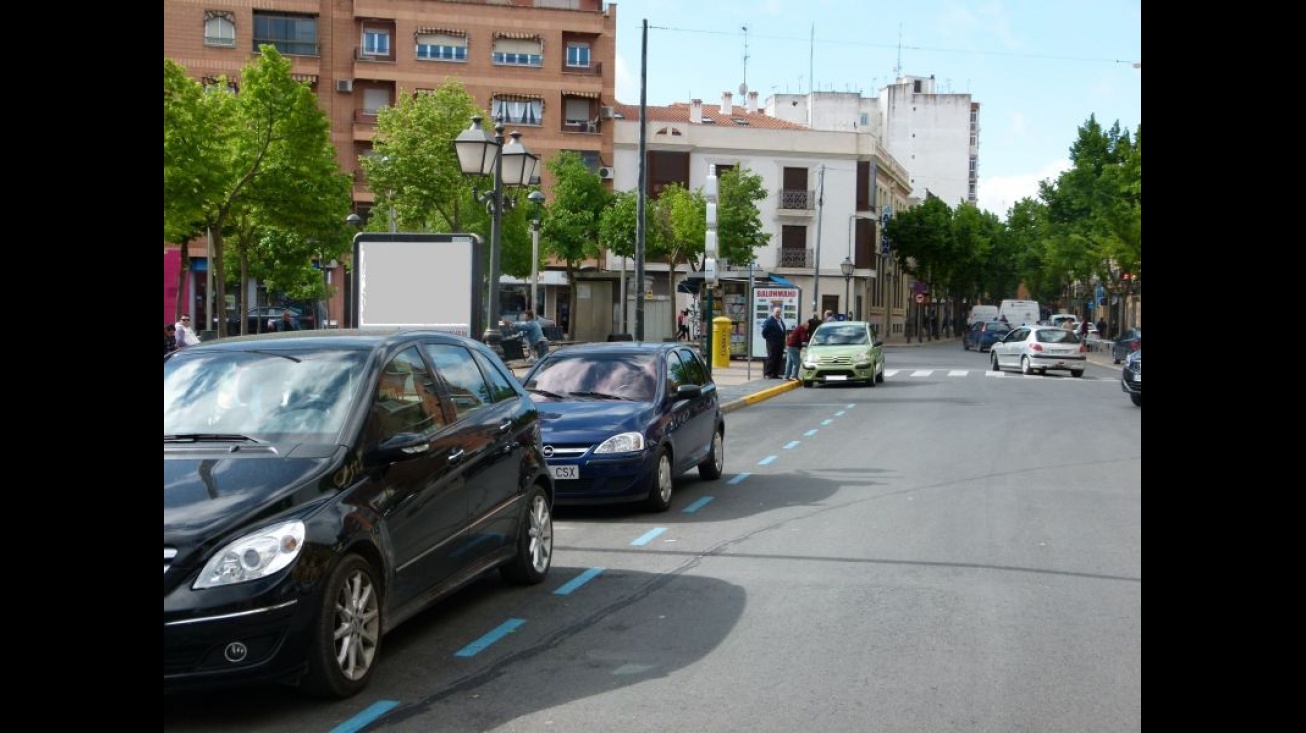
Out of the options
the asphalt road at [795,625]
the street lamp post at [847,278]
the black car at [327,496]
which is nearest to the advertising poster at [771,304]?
the street lamp post at [847,278]

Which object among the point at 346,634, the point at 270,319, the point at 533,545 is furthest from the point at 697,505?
the point at 270,319

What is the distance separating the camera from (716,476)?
14.4m

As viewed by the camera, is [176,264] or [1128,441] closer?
[1128,441]

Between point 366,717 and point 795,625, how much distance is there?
8.38 feet

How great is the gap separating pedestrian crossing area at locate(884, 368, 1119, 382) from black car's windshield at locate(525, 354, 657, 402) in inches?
1033

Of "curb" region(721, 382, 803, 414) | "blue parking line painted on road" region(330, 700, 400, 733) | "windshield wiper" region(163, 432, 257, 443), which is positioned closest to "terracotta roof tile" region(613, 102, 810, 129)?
"curb" region(721, 382, 803, 414)

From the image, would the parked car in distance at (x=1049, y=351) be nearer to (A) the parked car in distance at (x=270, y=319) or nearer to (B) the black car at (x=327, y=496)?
(A) the parked car in distance at (x=270, y=319)

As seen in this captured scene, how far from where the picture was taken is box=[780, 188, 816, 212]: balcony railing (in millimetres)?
71312

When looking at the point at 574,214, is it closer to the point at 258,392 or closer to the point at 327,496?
the point at 258,392
